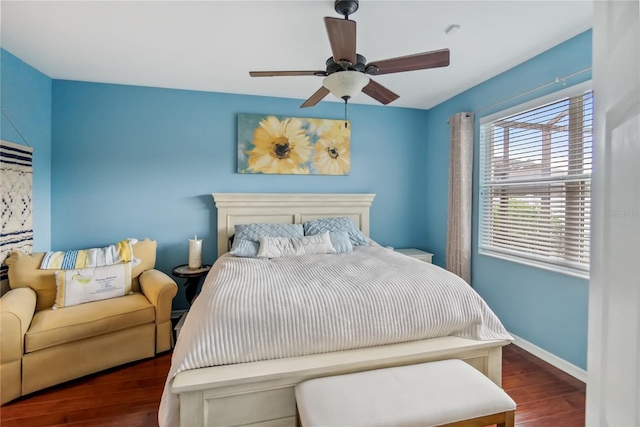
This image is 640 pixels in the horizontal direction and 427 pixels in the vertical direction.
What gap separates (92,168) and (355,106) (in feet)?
9.74

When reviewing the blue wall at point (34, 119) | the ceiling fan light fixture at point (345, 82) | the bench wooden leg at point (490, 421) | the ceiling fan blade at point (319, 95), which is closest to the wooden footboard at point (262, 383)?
the bench wooden leg at point (490, 421)

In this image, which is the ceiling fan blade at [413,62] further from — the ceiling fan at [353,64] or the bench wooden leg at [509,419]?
the bench wooden leg at [509,419]

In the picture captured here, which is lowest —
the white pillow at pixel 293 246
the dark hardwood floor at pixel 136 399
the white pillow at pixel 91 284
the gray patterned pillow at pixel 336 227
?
the dark hardwood floor at pixel 136 399

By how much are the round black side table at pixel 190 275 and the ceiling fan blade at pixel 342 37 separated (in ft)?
7.38

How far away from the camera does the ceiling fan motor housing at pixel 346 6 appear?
5.65 feet

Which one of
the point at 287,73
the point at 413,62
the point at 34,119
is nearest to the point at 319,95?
the point at 287,73

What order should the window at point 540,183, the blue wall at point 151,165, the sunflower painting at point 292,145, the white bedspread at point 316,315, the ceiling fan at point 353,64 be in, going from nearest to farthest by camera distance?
the white bedspread at point 316,315, the ceiling fan at point 353,64, the window at point 540,183, the blue wall at point 151,165, the sunflower painting at point 292,145

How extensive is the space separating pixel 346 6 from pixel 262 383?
2102mm

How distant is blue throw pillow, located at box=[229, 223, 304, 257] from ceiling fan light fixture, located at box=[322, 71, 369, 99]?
1559 mm

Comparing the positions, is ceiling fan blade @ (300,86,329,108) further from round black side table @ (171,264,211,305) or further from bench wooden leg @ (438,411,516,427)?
bench wooden leg @ (438,411,516,427)

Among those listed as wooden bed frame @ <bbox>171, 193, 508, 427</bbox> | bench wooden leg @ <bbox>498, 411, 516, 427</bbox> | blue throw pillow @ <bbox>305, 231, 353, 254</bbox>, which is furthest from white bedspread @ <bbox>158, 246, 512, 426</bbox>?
blue throw pillow @ <bbox>305, 231, 353, 254</bbox>

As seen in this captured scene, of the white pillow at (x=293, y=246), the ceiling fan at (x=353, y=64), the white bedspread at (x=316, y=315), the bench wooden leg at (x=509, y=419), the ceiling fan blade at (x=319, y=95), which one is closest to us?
the bench wooden leg at (x=509, y=419)

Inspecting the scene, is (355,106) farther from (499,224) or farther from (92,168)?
(92,168)

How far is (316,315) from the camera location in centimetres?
150
